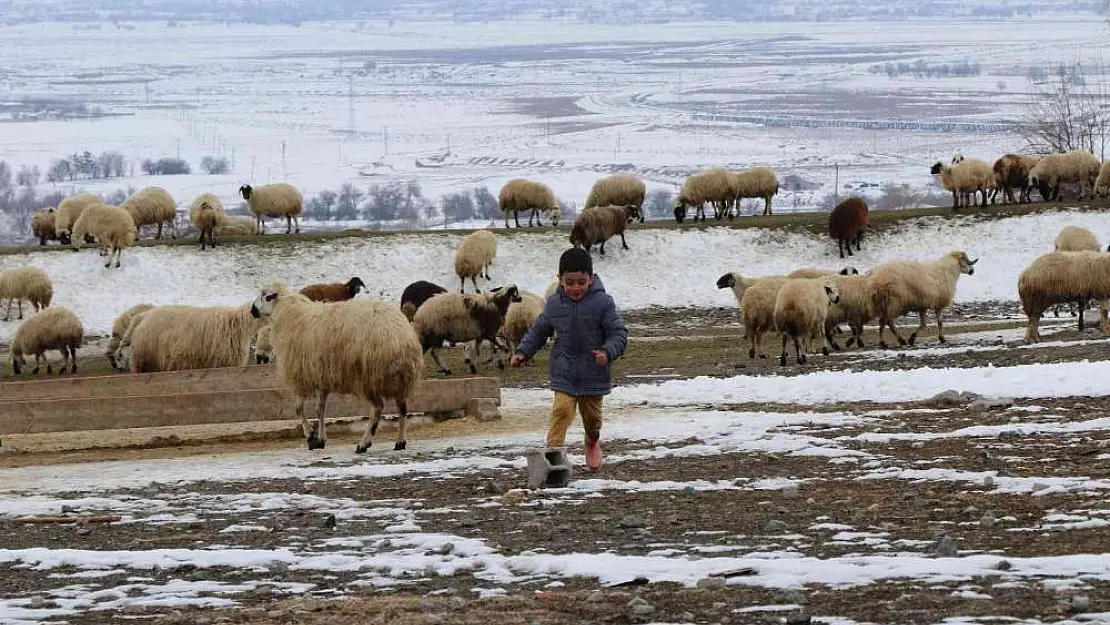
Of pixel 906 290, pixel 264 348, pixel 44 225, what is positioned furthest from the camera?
pixel 44 225

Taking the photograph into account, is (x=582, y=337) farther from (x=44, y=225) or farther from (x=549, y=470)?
(x=44, y=225)

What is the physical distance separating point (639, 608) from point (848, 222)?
35237mm

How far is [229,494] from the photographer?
13.7m

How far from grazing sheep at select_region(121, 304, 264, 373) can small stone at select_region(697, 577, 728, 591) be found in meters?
12.7

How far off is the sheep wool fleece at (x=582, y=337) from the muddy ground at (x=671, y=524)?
0.79 m

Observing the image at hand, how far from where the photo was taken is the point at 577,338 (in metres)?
13.1

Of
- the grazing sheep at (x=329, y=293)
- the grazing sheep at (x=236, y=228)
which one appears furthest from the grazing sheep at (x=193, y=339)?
the grazing sheep at (x=236, y=228)

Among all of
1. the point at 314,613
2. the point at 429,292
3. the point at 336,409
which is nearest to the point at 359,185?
the point at 429,292

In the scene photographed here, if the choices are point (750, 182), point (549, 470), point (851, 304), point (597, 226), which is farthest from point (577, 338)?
point (750, 182)

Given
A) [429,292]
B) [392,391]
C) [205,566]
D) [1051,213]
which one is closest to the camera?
[205,566]

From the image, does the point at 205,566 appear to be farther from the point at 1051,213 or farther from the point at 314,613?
the point at 1051,213

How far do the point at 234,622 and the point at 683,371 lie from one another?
15.9 m

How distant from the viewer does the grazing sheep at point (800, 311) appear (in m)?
23.6

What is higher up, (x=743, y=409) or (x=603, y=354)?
(x=603, y=354)
